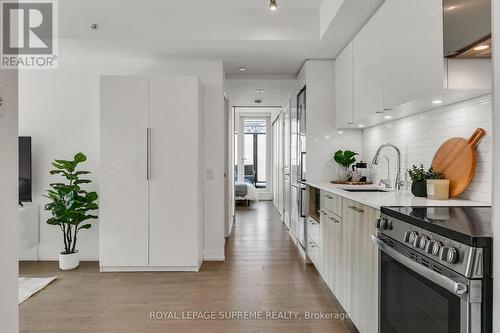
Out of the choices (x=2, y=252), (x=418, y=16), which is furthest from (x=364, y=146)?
(x=2, y=252)

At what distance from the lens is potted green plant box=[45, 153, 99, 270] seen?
3.52m

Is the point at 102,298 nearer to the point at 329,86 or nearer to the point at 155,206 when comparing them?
the point at 155,206

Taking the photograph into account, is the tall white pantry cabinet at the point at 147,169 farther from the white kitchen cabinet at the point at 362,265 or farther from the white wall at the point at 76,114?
the white kitchen cabinet at the point at 362,265

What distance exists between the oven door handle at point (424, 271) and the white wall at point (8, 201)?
5.40 feet

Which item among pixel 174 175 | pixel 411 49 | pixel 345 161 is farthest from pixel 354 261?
pixel 174 175

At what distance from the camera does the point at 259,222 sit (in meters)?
6.40

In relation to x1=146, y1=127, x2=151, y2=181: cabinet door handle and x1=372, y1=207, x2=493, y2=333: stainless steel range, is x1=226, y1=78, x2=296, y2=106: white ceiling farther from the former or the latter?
x1=372, y1=207, x2=493, y2=333: stainless steel range

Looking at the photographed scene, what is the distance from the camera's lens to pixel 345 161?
3688mm

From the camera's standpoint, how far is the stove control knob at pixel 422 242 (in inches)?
50.5

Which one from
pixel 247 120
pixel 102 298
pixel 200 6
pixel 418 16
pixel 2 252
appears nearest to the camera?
pixel 2 252

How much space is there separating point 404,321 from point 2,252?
1.72 metres

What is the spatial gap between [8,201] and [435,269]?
167 cm

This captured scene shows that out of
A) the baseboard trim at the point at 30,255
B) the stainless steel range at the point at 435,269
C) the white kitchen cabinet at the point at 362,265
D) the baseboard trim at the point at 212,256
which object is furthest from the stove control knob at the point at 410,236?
the baseboard trim at the point at 30,255

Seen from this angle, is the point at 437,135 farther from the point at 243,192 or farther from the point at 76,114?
the point at 243,192
